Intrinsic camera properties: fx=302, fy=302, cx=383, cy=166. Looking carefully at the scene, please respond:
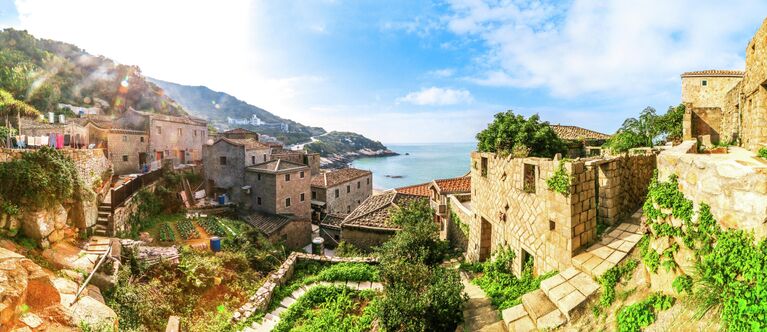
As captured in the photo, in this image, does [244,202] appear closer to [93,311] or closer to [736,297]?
[93,311]

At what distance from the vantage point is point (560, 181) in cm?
692

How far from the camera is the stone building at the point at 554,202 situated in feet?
22.4

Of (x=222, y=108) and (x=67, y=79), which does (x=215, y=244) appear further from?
(x=222, y=108)

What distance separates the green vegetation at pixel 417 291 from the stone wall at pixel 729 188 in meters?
4.93

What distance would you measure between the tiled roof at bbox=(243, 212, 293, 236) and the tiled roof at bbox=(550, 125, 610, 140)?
22159 mm

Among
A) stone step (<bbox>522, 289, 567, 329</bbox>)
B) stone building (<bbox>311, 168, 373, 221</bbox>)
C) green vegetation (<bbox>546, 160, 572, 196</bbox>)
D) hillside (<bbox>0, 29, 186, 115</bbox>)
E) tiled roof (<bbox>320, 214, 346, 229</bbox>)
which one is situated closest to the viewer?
stone step (<bbox>522, 289, 567, 329</bbox>)

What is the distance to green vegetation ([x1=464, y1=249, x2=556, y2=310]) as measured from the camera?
7.50 m

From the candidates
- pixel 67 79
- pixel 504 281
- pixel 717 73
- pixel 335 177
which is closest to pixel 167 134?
pixel 335 177

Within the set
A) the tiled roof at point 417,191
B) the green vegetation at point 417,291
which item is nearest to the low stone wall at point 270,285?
the green vegetation at point 417,291

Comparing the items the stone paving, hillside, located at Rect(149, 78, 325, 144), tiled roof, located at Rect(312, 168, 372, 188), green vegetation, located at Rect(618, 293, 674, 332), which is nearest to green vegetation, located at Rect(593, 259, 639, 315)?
green vegetation, located at Rect(618, 293, 674, 332)

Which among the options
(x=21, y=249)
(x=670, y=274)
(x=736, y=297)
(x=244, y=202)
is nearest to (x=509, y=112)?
(x=670, y=274)

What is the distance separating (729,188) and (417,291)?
6505 mm

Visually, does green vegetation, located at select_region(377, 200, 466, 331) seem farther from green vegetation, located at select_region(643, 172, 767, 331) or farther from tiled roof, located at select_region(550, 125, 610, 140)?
tiled roof, located at select_region(550, 125, 610, 140)

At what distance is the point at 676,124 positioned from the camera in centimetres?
1853
